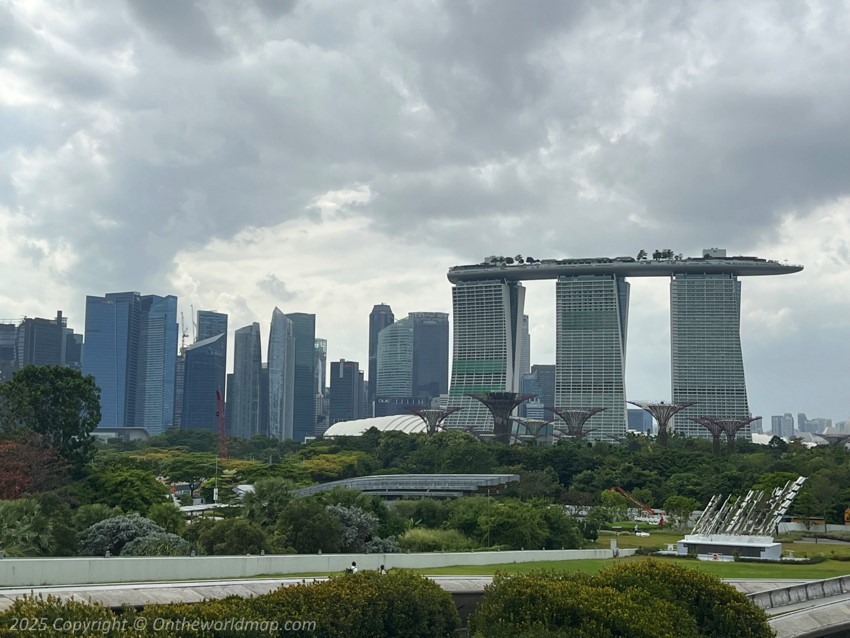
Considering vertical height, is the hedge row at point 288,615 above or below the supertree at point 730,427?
below

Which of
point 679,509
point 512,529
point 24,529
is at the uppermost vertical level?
point 24,529

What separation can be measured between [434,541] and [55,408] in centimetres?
3151

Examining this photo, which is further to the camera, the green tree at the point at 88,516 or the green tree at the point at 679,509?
the green tree at the point at 679,509

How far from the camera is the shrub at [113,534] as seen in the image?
41438 millimetres

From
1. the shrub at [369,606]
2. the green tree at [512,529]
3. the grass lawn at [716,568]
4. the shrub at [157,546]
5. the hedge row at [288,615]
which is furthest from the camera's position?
the green tree at [512,529]

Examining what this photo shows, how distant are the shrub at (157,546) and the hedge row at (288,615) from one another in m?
17.4

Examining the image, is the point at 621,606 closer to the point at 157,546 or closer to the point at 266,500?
the point at 157,546

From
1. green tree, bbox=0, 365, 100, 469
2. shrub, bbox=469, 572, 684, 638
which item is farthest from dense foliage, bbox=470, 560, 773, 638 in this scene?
green tree, bbox=0, 365, 100, 469

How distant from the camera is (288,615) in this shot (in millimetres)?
20359

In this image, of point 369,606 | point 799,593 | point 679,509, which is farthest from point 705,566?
point 679,509

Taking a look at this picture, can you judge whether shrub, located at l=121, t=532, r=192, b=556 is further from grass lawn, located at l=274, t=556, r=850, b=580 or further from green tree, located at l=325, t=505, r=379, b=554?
green tree, located at l=325, t=505, r=379, b=554

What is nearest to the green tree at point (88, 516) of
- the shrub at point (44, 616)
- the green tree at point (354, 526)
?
the green tree at point (354, 526)

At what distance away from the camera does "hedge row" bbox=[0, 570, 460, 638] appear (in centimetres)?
1756

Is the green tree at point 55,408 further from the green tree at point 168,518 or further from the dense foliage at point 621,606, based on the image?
the dense foliage at point 621,606
